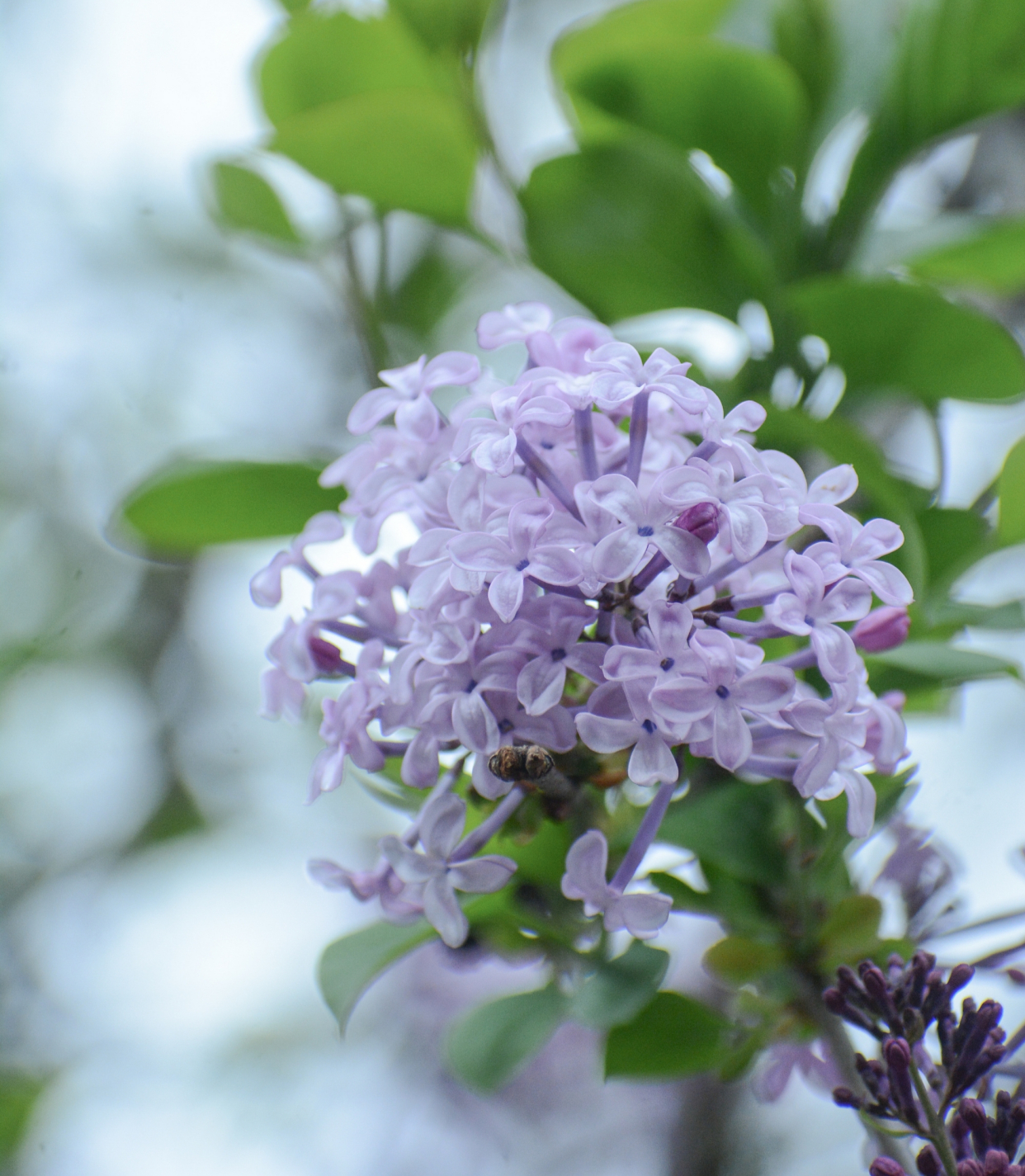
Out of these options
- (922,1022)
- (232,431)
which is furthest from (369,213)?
(922,1022)

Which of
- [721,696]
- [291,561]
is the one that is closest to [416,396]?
[291,561]

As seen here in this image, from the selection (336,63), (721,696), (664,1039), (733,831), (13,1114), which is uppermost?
(336,63)

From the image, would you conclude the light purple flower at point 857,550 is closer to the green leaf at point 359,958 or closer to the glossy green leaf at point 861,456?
the glossy green leaf at point 861,456

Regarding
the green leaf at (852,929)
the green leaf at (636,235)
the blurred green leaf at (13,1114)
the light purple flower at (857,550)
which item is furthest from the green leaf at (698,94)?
the blurred green leaf at (13,1114)

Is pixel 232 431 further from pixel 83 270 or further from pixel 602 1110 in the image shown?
pixel 602 1110

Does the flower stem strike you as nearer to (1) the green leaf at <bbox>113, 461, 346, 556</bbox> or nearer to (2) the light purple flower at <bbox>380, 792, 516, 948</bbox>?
(2) the light purple flower at <bbox>380, 792, 516, 948</bbox>

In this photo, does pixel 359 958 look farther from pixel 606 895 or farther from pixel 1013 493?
pixel 1013 493
